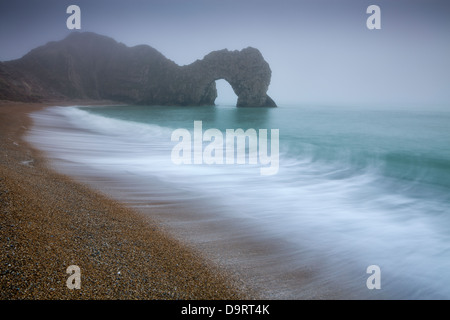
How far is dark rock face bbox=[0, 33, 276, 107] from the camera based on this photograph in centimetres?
6675

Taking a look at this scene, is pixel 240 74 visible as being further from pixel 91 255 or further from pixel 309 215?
pixel 91 255

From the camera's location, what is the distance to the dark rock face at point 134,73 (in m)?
66.8

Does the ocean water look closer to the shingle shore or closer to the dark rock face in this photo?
the shingle shore

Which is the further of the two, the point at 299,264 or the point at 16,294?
the point at 299,264

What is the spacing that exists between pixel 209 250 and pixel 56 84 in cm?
8247

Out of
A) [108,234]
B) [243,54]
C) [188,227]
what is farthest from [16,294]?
[243,54]

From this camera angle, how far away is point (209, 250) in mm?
3027

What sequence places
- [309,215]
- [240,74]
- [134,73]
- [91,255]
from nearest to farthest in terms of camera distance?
[91,255]
[309,215]
[240,74]
[134,73]

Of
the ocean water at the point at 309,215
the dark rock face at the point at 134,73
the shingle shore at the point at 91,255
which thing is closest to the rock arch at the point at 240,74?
the dark rock face at the point at 134,73

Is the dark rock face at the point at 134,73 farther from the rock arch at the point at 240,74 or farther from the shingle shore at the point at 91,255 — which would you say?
the shingle shore at the point at 91,255

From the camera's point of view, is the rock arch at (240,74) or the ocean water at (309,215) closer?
the ocean water at (309,215)

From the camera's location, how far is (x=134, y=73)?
79750 mm

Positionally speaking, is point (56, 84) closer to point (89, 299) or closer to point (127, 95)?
point (127, 95)

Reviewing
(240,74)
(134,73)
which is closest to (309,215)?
(240,74)
